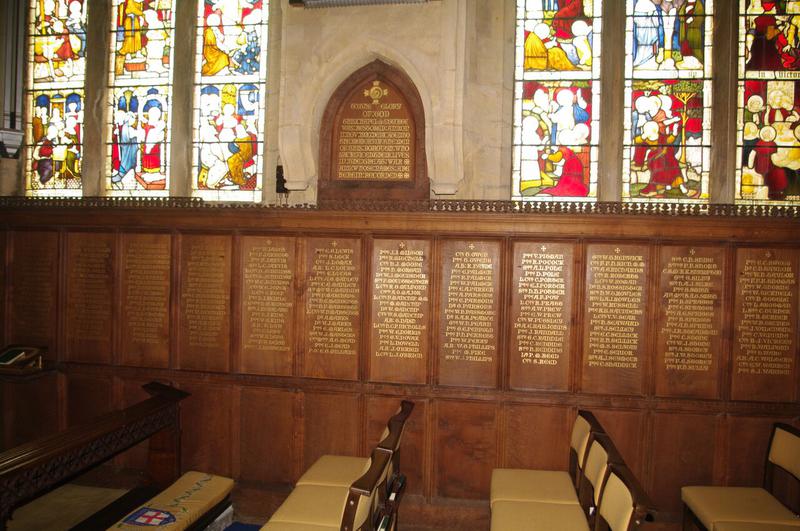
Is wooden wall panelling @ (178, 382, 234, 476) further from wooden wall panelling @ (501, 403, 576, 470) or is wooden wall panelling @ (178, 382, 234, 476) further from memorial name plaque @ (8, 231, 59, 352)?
wooden wall panelling @ (501, 403, 576, 470)

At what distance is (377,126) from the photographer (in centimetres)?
526

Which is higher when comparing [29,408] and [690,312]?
[690,312]

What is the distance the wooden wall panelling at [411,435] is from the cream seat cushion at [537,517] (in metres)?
1.27

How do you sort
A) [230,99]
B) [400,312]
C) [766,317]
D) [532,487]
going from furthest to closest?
[230,99] < [400,312] < [766,317] < [532,487]

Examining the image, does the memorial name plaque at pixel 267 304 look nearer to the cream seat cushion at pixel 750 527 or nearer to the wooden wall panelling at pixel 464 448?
the wooden wall panelling at pixel 464 448

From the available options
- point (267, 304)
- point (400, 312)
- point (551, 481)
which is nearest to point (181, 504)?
point (267, 304)

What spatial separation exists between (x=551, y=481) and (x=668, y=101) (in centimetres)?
390

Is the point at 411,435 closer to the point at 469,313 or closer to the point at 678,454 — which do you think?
the point at 469,313

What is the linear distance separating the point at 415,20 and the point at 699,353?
3962mm

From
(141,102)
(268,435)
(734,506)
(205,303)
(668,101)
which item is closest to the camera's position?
(734,506)

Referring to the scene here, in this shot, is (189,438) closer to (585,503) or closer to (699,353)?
(585,503)

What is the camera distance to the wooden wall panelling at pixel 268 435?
4914 millimetres

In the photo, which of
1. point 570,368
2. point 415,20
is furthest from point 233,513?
point 415,20

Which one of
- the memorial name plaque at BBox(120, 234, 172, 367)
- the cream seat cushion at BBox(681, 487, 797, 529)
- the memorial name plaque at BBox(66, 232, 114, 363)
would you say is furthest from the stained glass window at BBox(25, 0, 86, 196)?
the cream seat cushion at BBox(681, 487, 797, 529)
